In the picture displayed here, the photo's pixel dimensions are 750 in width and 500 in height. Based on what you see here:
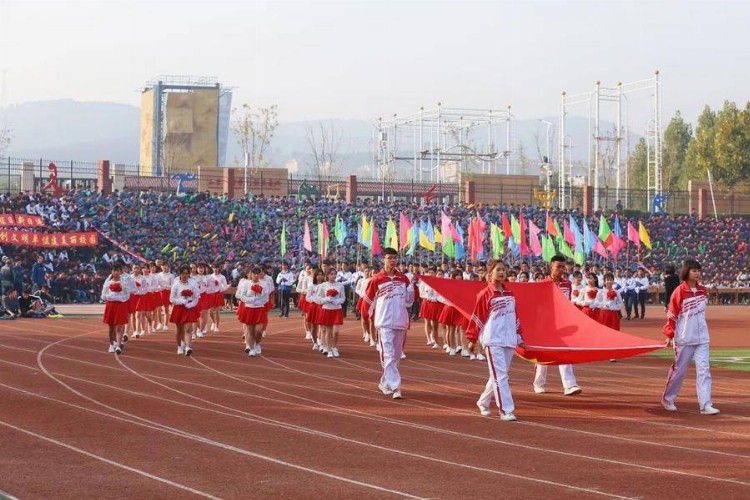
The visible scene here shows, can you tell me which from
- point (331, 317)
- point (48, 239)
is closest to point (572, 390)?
point (331, 317)

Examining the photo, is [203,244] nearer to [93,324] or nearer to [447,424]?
[93,324]

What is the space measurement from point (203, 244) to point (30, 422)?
32.5 metres

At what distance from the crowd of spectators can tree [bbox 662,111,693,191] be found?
4231 centimetres

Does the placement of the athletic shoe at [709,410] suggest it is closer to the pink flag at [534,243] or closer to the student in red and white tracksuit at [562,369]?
the student in red and white tracksuit at [562,369]

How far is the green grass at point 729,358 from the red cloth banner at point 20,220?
2596 cm

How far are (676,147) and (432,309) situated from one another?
83.5 metres

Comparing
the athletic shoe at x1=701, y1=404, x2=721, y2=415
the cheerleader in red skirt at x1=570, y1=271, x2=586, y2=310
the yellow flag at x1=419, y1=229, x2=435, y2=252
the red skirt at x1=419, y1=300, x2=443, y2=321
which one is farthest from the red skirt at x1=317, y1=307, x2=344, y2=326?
the yellow flag at x1=419, y1=229, x2=435, y2=252

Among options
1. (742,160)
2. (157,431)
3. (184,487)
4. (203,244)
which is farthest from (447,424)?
(742,160)

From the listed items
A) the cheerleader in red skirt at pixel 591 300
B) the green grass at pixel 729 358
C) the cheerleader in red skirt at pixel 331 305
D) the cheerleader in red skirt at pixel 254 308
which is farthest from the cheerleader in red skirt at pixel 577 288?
the cheerleader in red skirt at pixel 254 308

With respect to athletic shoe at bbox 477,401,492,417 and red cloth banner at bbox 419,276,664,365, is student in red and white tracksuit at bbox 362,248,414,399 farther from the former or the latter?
athletic shoe at bbox 477,401,492,417

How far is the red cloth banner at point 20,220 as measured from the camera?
41.4m

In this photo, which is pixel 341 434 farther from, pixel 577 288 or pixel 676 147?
pixel 676 147

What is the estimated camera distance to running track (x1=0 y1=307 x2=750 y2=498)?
9.59m

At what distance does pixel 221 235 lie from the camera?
4650cm
